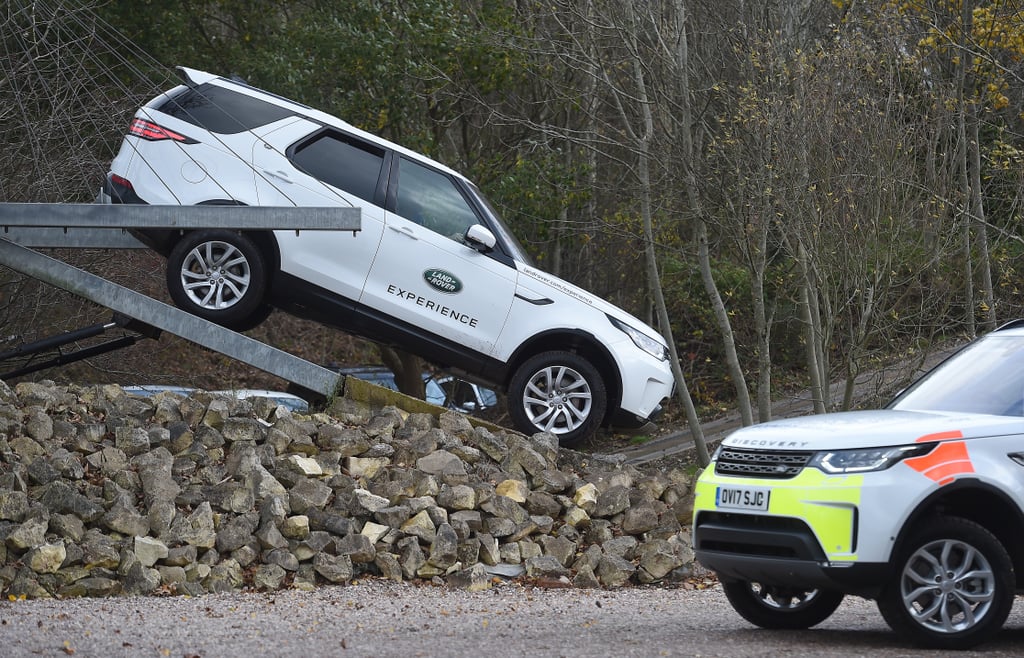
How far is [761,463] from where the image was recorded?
248 inches

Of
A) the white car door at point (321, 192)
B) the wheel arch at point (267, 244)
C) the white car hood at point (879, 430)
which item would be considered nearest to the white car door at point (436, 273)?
the white car door at point (321, 192)

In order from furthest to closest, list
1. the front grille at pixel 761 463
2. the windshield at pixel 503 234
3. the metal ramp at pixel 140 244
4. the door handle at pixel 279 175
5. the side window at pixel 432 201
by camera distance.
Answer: the windshield at pixel 503 234, the side window at pixel 432 201, the door handle at pixel 279 175, the metal ramp at pixel 140 244, the front grille at pixel 761 463

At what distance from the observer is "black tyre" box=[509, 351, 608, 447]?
10898 millimetres

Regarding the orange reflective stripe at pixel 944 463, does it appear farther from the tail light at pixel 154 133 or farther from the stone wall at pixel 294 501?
the tail light at pixel 154 133

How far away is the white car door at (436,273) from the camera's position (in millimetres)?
10695

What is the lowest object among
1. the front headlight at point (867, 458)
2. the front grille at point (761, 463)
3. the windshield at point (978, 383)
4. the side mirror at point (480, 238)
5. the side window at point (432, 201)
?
the front grille at point (761, 463)

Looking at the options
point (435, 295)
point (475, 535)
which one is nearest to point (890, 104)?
point (435, 295)

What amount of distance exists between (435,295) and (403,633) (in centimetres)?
421

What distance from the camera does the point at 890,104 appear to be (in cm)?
1238

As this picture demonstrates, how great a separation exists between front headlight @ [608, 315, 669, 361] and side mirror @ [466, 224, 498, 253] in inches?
50.0

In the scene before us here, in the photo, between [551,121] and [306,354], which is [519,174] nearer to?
[551,121]

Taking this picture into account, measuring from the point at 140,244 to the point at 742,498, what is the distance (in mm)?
7109

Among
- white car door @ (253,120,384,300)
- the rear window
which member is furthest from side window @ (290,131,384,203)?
the rear window

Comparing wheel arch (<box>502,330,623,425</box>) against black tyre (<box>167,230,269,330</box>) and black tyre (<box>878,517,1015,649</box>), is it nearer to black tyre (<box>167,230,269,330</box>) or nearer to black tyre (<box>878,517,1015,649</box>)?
black tyre (<box>167,230,269,330</box>)
